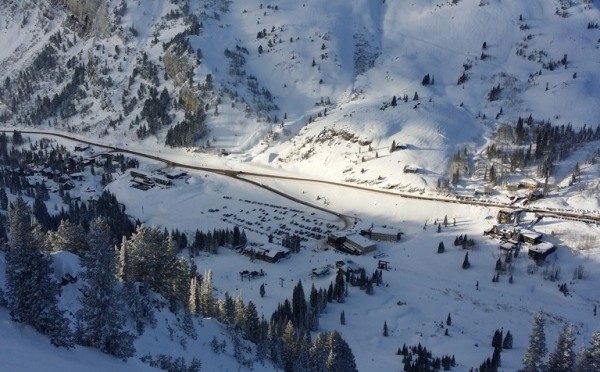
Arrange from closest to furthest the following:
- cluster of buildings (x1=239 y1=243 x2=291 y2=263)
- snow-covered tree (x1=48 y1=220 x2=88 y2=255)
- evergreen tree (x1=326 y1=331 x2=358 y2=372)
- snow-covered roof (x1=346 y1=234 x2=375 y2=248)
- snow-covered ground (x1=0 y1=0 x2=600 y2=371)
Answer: evergreen tree (x1=326 y1=331 x2=358 y2=372) → snow-covered tree (x1=48 y1=220 x2=88 y2=255) → snow-covered ground (x1=0 y1=0 x2=600 y2=371) → cluster of buildings (x1=239 y1=243 x2=291 y2=263) → snow-covered roof (x1=346 y1=234 x2=375 y2=248)

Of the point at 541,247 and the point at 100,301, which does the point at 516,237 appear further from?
the point at 100,301

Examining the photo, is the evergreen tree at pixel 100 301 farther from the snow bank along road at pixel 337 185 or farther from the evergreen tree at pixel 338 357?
the snow bank along road at pixel 337 185

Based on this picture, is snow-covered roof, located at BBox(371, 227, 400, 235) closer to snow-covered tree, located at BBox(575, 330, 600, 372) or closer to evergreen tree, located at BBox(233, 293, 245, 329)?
evergreen tree, located at BBox(233, 293, 245, 329)

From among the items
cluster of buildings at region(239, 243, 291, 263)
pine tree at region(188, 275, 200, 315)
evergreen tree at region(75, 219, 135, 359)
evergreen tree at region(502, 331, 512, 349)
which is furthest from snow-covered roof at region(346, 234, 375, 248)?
evergreen tree at region(75, 219, 135, 359)

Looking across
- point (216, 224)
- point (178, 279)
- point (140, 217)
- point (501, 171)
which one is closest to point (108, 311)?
point (178, 279)

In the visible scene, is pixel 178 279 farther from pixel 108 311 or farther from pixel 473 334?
pixel 473 334

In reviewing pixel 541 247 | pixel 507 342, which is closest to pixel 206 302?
pixel 507 342
